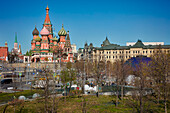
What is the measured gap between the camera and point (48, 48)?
9719 centimetres

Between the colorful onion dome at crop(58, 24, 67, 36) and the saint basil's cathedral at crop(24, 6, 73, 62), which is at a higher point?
the colorful onion dome at crop(58, 24, 67, 36)

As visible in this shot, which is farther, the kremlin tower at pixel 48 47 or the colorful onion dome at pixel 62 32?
the colorful onion dome at pixel 62 32

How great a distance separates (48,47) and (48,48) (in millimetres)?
582

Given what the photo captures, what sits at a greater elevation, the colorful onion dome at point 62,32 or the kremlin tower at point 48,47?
the colorful onion dome at point 62,32

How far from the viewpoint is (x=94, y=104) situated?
26562 mm

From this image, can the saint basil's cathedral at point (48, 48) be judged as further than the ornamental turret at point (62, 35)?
No

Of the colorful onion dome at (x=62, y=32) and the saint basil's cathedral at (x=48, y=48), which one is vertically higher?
the colorful onion dome at (x=62, y=32)

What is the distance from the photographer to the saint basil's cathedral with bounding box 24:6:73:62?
96.2 m

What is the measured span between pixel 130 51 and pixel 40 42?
44.7m

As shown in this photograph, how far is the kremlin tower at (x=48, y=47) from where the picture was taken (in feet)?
316

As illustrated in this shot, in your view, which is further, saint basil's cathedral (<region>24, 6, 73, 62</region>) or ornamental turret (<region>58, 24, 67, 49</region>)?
ornamental turret (<region>58, 24, 67, 49</region>)

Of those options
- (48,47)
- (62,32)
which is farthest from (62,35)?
(48,47)

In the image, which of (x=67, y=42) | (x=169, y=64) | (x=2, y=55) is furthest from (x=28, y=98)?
(x=2, y=55)

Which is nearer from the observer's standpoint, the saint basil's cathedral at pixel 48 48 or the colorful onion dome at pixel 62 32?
the saint basil's cathedral at pixel 48 48
